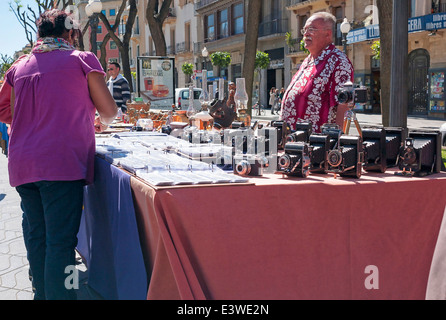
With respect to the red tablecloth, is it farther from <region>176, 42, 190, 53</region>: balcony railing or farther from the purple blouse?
<region>176, 42, 190, 53</region>: balcony railing

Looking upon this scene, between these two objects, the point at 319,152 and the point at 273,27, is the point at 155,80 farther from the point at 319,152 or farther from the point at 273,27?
the point at 273,27

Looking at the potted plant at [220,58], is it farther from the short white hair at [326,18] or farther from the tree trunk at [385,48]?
the short white hair at [326,18]

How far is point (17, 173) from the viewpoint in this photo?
2.71m

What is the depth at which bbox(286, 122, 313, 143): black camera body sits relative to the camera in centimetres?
281

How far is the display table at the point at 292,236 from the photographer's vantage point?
210cm

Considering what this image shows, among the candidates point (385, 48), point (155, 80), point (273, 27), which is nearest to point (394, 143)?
point (385, 48)

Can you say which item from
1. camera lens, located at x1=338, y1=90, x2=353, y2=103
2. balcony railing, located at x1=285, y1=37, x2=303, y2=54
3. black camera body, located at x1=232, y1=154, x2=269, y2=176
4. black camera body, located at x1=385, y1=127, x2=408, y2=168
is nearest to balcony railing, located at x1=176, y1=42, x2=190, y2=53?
balcony railing, located at x1=285, y1=37, x2=303, y2=54

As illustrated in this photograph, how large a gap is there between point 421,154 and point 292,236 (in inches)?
29.0

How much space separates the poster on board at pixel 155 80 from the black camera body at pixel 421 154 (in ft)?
32.8

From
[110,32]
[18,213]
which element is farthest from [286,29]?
[18,213]

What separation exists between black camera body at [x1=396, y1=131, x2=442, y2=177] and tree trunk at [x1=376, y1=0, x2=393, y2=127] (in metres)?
4.25

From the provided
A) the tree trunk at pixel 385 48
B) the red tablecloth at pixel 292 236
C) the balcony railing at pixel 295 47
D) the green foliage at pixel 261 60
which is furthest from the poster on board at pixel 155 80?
the balcony railing at pixel 295 47

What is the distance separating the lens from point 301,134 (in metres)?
2.86
